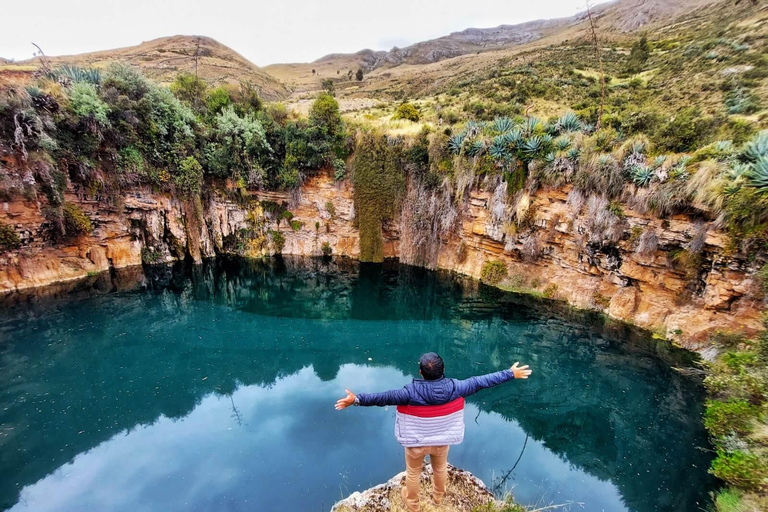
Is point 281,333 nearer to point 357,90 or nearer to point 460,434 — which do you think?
point 460,434

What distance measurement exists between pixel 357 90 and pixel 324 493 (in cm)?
4579

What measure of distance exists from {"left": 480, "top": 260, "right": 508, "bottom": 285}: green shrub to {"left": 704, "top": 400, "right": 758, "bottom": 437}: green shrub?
29.4 feet

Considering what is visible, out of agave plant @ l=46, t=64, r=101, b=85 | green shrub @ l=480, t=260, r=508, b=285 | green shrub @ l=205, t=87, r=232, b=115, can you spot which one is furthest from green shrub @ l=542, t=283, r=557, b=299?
agave plant @ l=46, t=64, r=101, b=85

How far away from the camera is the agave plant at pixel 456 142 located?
14.9 m

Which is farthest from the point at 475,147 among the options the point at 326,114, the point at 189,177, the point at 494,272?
the point at 189,177

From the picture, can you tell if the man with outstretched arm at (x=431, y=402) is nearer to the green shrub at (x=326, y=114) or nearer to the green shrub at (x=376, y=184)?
the green shrub at (x=376, y=184)

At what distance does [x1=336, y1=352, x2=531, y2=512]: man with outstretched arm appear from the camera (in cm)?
310

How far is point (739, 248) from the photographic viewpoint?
8594mm

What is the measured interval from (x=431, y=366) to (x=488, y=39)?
11809 centimetres

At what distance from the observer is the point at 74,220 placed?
1352 cm

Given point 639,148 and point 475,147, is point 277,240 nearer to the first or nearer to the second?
point 475,147

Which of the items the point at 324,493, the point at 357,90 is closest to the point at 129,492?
the point at 324,493

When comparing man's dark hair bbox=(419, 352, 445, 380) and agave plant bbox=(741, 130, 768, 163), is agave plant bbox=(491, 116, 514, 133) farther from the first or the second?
man's dark hair bbox=(419, 352, 445, 380)

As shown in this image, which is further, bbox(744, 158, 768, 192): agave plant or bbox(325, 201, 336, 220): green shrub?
bbox(325, 201, 336, 220): green shrub
